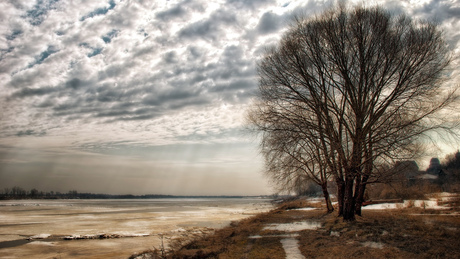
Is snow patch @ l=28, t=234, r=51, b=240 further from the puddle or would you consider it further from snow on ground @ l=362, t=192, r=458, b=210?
snow on ground @ l=362, t=192, r=458, b=210

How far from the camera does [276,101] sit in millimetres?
17906

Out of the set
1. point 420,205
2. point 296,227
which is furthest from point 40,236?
point 420,205

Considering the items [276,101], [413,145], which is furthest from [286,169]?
[413,145]

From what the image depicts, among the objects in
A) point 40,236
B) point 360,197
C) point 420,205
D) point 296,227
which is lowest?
point 40,236

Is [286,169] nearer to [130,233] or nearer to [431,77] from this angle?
[431,77]

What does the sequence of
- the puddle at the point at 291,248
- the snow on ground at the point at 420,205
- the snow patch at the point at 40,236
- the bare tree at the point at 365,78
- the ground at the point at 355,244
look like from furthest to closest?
the snow on ground at the point at 420,205
the snow patch at the point at 40,236
the bare tree at the point at 365,78
the puddle at the point at 291,248
the ground at the point at 355,244

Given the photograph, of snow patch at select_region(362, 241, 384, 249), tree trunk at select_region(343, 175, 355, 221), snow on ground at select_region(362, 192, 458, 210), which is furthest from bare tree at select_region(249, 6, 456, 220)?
snow on ground at select_region(362, 192, 458, 210)

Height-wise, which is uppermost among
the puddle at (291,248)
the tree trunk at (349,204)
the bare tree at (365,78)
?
the bare tree at (365,78)

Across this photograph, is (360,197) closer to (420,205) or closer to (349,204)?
(349,204)

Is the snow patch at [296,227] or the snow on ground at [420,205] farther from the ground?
the snow on ground at [420,205]

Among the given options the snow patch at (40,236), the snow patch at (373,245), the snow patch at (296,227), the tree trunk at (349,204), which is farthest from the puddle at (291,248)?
the snow patch at (40,236)

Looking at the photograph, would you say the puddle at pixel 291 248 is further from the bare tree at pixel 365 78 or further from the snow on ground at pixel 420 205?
the snow on ground at pixel 420 205

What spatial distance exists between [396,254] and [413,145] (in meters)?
8.22

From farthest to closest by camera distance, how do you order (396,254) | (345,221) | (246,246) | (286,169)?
(286,169) → (345,221) → (246,246) → (396,254)
